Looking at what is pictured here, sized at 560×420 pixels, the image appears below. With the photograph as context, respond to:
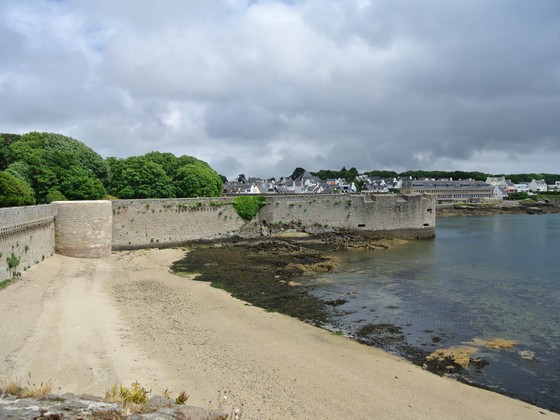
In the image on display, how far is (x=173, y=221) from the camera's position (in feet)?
97.0

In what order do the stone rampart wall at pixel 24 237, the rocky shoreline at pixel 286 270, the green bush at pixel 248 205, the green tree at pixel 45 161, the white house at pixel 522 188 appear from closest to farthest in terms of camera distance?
the rocky shoreline at pixel 286 270 → the stone rampart wall at pixel 24 237 → the green tree at pixel 45 161 → the green bush at pixel 248 205 → the white house at pixel 522 188

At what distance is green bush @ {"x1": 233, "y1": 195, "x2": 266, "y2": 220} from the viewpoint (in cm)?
3312

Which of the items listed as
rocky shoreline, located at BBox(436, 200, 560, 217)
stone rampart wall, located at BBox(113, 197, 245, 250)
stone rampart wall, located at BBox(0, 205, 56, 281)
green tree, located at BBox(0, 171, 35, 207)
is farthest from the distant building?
stone rampart wall, located at BBox(0, 205, 56, 281)

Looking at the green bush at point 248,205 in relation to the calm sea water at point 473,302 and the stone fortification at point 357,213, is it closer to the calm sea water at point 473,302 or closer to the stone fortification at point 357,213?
the stone fortification at point 357,213

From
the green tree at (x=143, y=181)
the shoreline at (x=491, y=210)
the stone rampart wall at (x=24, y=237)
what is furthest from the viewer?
the shoreline at (x=491, y=210)

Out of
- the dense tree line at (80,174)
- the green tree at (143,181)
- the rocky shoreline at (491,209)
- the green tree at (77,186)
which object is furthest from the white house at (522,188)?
the green tree at (77,186)

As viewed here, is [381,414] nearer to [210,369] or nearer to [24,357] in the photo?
[210,369]

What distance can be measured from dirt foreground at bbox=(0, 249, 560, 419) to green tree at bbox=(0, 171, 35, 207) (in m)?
7.33

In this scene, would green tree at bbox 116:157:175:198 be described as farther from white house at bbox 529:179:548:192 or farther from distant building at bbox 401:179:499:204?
white house at bbox 529:179:548:192

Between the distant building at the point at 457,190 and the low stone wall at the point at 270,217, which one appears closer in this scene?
the low stone wall at the point at 270,217

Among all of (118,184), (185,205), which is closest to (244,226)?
(185,205)

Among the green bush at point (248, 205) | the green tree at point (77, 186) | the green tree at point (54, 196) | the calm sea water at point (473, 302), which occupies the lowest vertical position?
the calm sea water at point (473, 302)

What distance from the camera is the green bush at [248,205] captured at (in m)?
33.1

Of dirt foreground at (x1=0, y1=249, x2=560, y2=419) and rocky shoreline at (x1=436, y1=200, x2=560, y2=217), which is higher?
rocky shoreline at (x1=436, y1=200, x2=560, y2=217)
